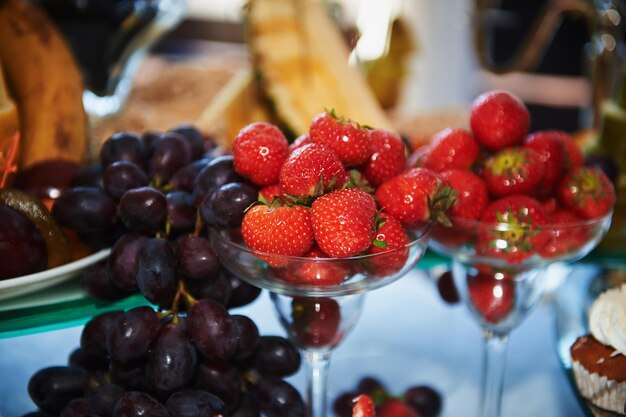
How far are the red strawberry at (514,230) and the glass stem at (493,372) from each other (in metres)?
0.15

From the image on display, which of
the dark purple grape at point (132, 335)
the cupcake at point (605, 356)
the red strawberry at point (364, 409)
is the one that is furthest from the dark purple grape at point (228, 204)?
the cupcake at point (605, 356)

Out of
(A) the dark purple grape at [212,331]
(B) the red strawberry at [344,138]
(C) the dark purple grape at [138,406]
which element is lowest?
(C) the dark purple grape at [138,406]

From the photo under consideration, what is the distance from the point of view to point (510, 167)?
2.43 feet

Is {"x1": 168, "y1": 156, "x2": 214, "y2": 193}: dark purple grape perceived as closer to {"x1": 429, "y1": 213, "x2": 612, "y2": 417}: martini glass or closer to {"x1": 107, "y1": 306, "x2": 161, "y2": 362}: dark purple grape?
{"x1": 107, "y1": 306, "x2": 161, "y2": 362}: dark purple grape

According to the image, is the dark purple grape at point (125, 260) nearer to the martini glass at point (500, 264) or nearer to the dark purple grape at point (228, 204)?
the dark purple grape at point (228, 204)

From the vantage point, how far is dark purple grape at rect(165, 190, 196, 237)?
0.69 meters

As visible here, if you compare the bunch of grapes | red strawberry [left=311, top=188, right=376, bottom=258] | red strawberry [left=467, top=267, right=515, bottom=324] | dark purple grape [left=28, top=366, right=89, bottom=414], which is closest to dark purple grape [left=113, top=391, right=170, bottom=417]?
the bunch of grapes

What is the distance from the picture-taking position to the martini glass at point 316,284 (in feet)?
1.97

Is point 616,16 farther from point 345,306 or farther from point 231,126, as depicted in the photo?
point 345,306

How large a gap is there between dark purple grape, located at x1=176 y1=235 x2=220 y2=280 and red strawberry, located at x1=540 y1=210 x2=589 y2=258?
37cm

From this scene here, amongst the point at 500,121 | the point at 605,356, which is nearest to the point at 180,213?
the point at 500,121

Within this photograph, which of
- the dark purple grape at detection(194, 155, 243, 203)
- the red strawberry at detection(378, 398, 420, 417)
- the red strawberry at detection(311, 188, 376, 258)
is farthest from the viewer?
the red strawberry at detection(378, 398, 420, 417)

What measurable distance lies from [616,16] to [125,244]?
3.42ft

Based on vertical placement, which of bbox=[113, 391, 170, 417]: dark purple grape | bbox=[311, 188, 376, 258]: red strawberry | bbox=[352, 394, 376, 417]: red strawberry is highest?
bbox=[311, 188, 376, 258]: red strawberry
